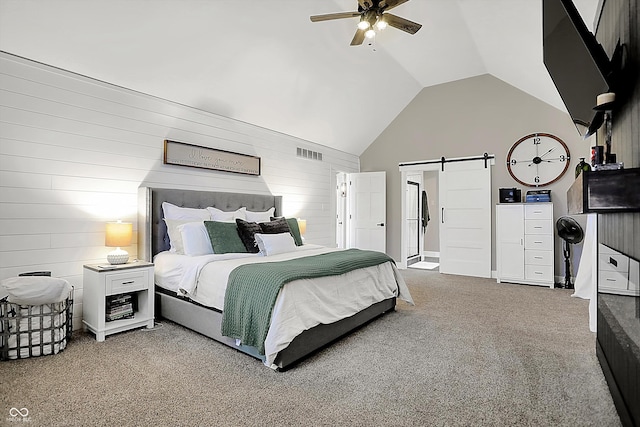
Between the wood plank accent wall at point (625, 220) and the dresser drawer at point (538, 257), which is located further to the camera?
the dresser drawer at point (538, 257)

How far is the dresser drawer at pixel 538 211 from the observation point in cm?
527

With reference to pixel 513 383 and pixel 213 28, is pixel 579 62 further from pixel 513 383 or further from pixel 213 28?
pixel 213 28

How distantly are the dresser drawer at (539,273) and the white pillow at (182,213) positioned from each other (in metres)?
4.91

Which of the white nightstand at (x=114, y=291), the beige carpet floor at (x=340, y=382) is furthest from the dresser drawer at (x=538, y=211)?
the white nightstand at (x=114, y=291)

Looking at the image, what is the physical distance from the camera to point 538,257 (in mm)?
5344

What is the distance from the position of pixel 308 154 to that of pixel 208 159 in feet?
7.07

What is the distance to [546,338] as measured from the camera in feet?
10.1

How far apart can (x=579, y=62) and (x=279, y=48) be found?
3147 millimetres

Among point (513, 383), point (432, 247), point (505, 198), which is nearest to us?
point (513, 383)

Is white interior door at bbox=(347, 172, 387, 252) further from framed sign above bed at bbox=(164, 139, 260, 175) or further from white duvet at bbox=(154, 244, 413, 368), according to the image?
white duvet at bbox=(154, 244, 413, 368)

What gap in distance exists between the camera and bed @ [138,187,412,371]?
2.48 meters

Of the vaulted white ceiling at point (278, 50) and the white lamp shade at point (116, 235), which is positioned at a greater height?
the vaulted white ceiling at point (278, 50)

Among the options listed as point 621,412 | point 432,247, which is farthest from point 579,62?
point 432,247

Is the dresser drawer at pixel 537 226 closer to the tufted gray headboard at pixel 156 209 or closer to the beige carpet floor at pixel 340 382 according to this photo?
the beige carpet floor at pixel 340 382
